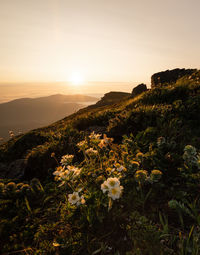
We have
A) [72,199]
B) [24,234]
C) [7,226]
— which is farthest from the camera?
[7,226]

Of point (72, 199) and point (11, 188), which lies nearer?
point (72, 199)

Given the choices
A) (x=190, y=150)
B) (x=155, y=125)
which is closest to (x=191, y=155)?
(x=190, y=150)

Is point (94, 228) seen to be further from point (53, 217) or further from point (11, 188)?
point (11, 188)

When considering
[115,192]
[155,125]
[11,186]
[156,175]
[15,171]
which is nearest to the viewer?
[115,192]

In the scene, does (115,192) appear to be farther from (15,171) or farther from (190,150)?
(15,171)

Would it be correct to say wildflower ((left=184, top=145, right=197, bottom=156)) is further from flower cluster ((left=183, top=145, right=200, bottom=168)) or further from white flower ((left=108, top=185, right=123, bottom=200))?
white flower ((left=108, top=185, right=123, bottom=200))

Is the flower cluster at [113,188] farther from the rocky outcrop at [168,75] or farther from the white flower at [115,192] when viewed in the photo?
the rocky outcrop at [168,75]

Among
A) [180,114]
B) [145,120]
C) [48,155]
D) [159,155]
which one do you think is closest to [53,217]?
[159,155]

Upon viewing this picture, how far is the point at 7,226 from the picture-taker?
2822mm

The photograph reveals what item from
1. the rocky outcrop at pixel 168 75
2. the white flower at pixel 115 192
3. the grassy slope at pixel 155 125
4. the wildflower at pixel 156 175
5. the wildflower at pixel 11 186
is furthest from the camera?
the rocky outcrop at pixel 168 75

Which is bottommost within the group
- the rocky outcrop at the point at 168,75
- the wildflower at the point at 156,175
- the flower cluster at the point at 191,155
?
the wildflower at the point at 156,175

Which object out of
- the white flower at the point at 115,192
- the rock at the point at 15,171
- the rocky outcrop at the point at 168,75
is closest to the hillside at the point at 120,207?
the white flower at the point at 115,192

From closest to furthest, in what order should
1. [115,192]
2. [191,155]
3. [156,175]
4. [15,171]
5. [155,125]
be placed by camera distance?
[115,192], [156,175], [191,155], [155,125], [15,171]

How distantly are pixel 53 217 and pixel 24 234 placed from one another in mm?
491
